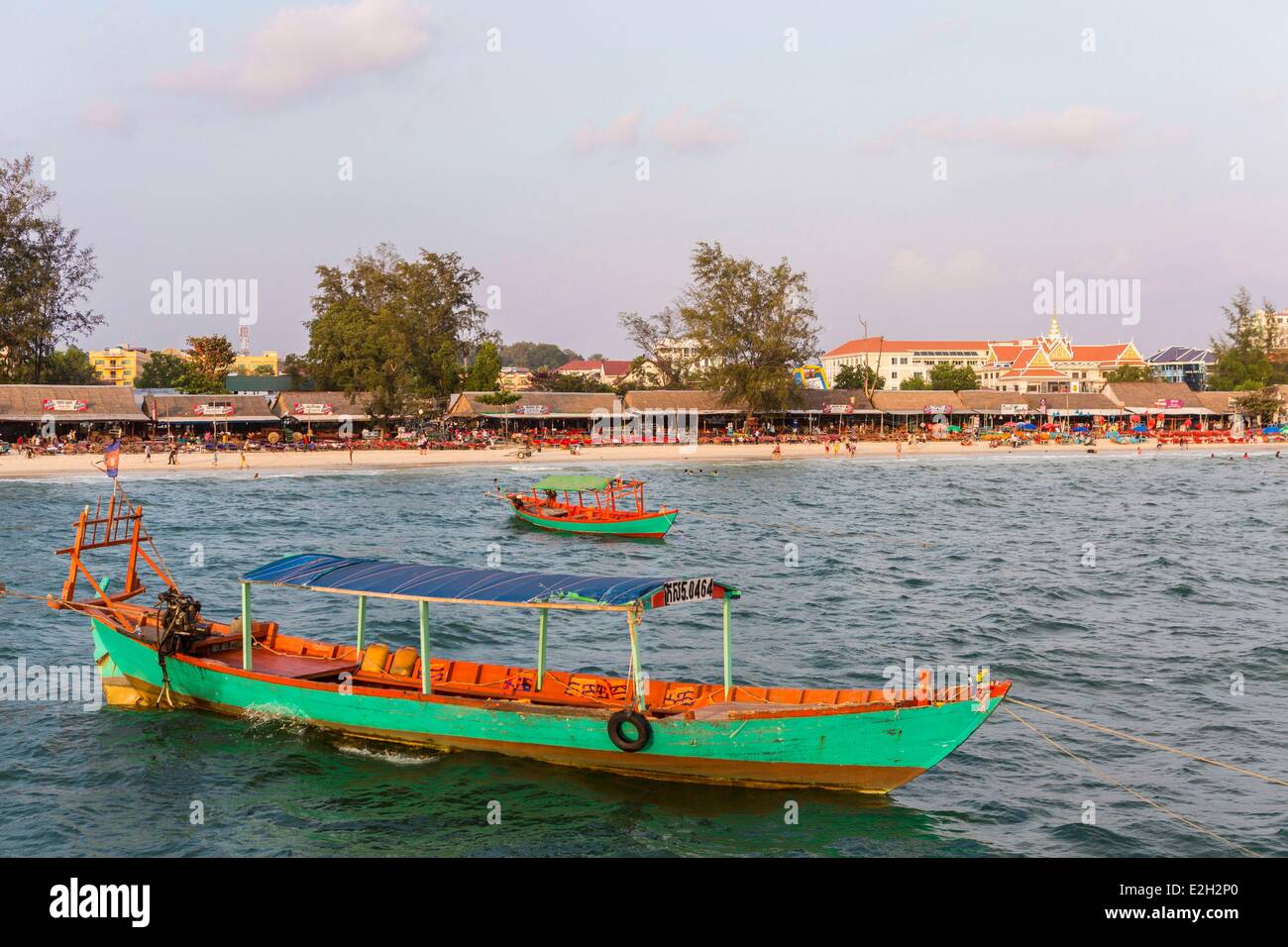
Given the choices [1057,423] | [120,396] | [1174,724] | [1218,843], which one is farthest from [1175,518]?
[120,396]

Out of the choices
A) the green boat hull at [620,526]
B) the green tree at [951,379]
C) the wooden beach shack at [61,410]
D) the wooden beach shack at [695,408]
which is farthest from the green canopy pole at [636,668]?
the green tree at [951,379]

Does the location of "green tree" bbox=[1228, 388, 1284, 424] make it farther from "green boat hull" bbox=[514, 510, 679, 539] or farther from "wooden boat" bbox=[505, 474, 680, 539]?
"green boat hull" bbox=[514, 510, 679, 539]

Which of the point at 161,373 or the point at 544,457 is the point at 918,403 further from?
the point at 161,373

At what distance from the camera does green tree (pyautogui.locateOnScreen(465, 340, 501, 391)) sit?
87062 mm

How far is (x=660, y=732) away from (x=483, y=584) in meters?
3.36

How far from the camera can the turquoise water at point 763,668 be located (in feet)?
43.9

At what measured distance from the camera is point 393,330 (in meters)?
74.7

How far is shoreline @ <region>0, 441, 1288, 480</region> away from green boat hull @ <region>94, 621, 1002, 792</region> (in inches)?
1634

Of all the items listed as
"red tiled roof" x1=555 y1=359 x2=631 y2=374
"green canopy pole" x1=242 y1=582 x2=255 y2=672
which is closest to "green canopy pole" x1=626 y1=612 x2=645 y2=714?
"green canopy pole" x1=242 y1=582 x2=255 y2=672

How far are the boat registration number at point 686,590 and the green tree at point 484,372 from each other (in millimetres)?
73695
